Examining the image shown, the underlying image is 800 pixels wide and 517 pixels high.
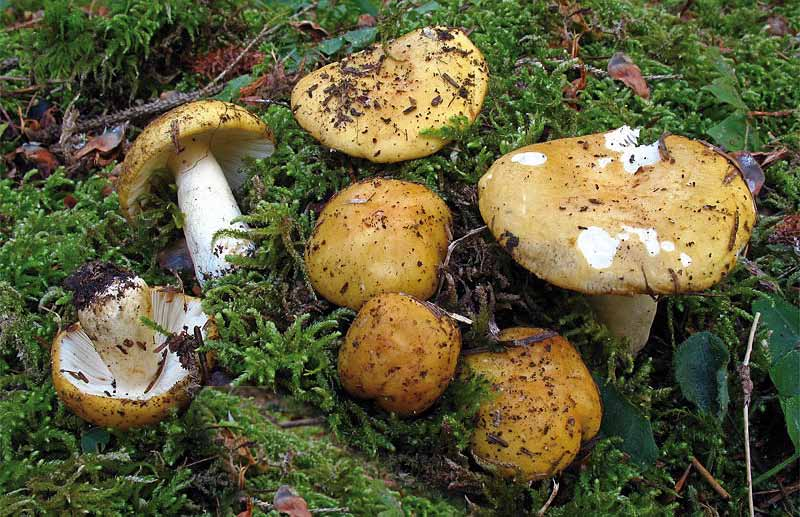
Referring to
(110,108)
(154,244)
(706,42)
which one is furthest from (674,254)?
(110,108)

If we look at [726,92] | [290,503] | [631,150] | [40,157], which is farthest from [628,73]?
[40,157]

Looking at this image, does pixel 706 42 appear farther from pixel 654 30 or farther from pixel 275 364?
pixel 275 364

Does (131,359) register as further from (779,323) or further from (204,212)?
(779,323)

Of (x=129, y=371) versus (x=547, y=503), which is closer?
(x=547, y=503)

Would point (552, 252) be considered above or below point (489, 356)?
above

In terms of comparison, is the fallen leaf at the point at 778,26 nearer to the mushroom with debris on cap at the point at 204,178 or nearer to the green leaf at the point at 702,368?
the green leaf at the point at 702,368

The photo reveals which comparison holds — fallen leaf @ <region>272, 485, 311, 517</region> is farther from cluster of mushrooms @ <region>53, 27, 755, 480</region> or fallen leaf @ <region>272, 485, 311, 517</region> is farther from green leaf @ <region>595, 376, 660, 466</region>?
green leaf @ <region>595, 376, 660, 466</region>
